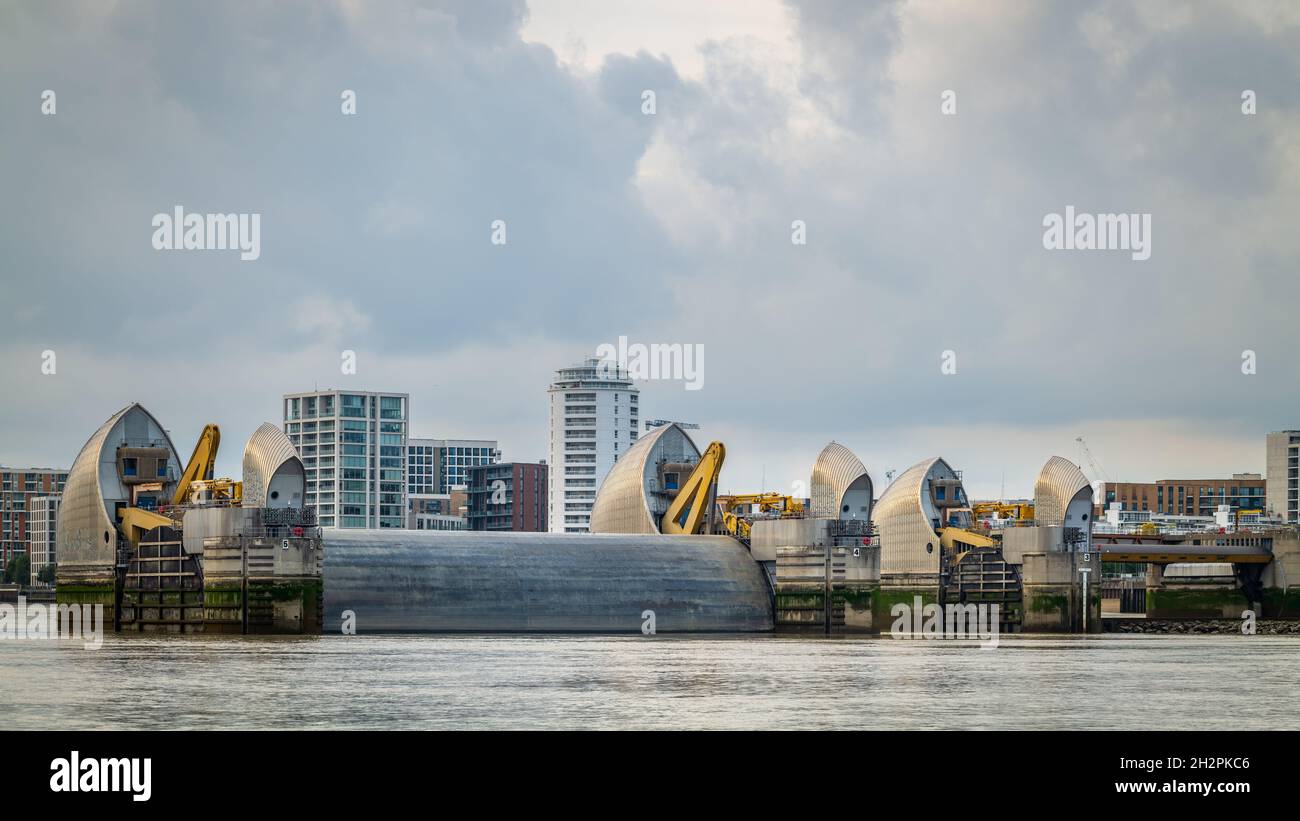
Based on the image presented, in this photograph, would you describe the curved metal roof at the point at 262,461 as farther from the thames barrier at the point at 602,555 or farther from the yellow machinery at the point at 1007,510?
the yellow machinery at the point at 1007,510

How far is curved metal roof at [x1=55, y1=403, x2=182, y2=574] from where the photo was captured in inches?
4919

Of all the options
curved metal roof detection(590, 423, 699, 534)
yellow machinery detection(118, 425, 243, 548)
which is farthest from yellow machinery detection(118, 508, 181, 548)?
curved metal roof detection(590, 423, 699, 534)

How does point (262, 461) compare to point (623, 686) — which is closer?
point (623, 686)

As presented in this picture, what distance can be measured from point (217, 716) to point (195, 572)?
64199 mm

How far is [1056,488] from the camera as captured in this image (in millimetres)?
140625

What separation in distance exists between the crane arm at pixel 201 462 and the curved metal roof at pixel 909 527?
1887 inches

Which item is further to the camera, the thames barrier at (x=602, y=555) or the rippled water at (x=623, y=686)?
the thames barrier at (x=602, y=555)

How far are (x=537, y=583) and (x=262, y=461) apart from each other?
1930 centimetres

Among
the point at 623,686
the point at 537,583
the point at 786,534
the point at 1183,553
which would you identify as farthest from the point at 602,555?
the point at 623,686

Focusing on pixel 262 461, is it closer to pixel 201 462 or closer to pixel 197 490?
pixel 197 490

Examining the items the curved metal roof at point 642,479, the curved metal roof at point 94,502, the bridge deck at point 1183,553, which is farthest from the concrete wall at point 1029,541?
the curved metal roof at point 94,502

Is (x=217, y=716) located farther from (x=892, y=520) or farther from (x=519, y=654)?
(x=892, y=520)

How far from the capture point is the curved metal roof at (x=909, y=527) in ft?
474
